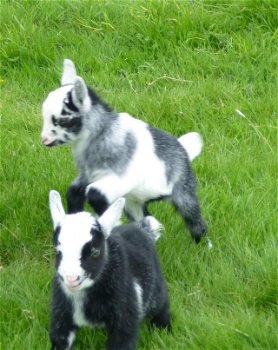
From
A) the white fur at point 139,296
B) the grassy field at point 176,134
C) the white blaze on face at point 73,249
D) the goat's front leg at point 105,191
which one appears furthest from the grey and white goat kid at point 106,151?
the white blaze on face at point 73,249

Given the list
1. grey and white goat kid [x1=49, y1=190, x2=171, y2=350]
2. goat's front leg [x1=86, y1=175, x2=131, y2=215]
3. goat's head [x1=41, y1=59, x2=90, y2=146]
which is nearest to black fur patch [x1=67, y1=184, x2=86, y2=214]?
goat's front leg [x1=86, y1=175, x2=131, y2=215]

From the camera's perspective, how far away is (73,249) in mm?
4074

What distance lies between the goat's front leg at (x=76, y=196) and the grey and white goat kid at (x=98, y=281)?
51 cm

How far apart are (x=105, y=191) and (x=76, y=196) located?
0.24m

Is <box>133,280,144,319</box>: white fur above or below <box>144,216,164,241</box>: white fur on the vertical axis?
above

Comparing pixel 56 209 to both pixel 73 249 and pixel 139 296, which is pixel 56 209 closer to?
pixel 73 249

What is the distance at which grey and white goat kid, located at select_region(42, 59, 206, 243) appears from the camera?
4.91m

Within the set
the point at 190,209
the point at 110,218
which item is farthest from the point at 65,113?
the point at 190,209

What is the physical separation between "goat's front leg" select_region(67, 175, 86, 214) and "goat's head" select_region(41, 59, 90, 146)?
24cm

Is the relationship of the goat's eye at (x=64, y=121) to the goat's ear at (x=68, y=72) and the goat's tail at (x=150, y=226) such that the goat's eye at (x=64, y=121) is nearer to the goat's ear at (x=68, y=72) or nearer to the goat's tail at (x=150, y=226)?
the goat's ear at (x=68, y=72)

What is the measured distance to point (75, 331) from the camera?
4422 millimetres

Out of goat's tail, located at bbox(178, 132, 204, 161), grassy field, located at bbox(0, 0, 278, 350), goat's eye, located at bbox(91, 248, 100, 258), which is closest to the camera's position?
goat's eye, located at bbox(91, 248, 100, 258)

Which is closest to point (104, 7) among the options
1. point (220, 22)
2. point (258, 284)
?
point (220, 22)

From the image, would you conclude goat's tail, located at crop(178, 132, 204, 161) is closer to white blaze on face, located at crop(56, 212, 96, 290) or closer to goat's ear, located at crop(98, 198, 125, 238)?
goat's ear, located at crop(98, 198, 125, 238)
